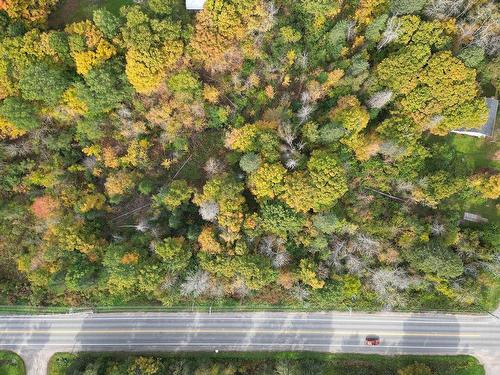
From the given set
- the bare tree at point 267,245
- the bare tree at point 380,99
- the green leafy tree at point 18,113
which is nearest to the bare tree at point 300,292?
the bare tree at point 267,245

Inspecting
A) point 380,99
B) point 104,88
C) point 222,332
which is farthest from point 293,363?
point 104,88

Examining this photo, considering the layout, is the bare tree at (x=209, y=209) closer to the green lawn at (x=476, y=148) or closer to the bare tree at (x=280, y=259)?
the bare tree at (x=280, y=259)

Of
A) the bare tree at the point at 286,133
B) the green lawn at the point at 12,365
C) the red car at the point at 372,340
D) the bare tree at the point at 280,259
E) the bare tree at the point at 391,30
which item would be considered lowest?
the green lawn at the point at 12,365

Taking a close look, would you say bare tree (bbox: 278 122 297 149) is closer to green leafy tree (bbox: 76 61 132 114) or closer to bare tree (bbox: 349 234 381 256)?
bare tree (bbox: 349 234 381 256)

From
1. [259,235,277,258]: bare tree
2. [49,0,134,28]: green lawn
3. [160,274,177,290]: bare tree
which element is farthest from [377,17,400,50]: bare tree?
[160,274,177,290]: bare tree

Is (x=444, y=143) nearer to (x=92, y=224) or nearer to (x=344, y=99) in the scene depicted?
(x=344, y=99)

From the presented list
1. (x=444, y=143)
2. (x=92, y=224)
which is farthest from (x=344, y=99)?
(x=92, y=224)

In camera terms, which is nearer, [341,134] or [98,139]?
[341,134]
